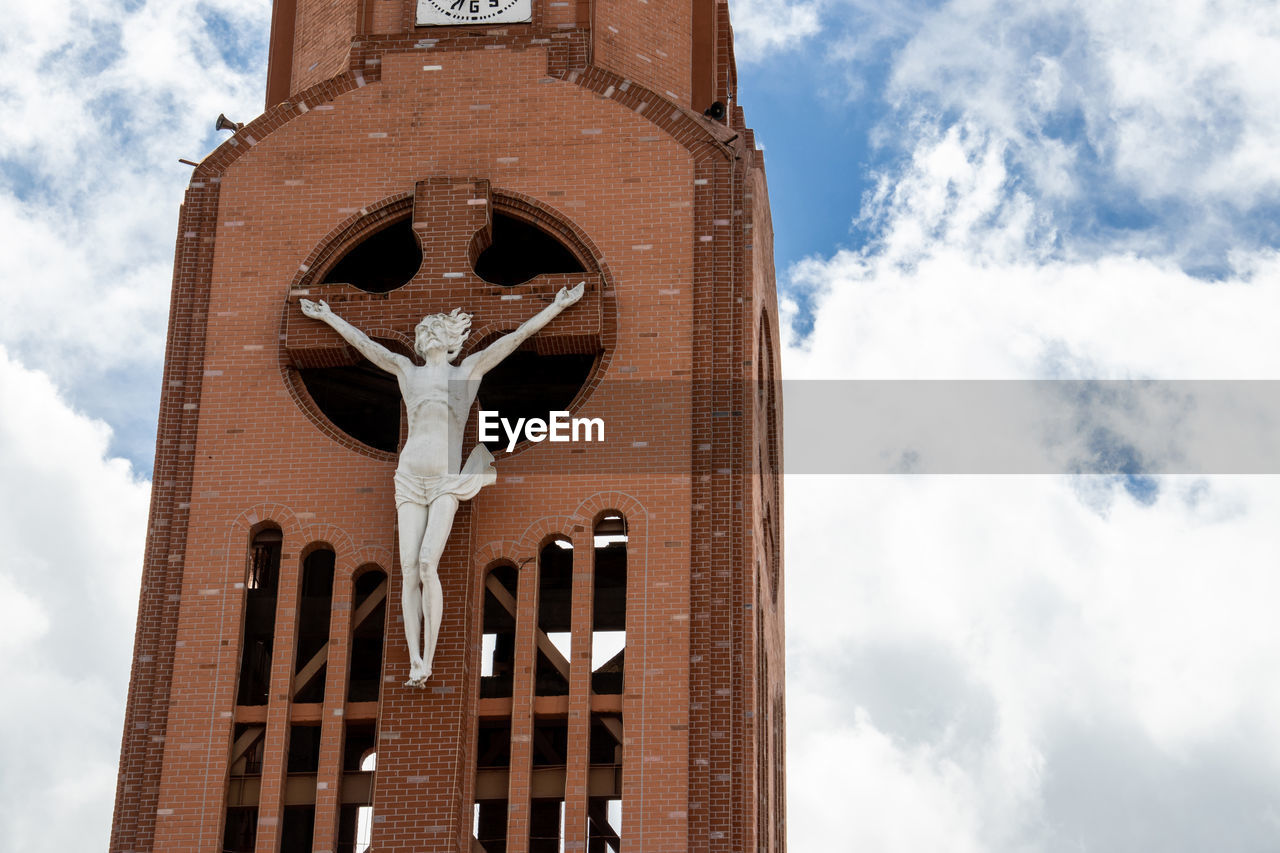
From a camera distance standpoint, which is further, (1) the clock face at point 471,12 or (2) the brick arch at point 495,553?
(1) the clock face at point 471,12

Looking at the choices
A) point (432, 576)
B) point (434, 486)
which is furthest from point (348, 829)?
point (434, 486)

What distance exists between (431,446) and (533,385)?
7.63m

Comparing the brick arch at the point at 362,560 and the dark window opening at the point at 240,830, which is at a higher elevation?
the brick arch at the point at 362,560

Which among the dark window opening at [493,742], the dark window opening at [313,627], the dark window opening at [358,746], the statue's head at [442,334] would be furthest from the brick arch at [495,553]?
the dark window opening at [358,746]

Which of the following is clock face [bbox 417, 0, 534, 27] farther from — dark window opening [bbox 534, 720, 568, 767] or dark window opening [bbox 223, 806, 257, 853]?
dark window opening [bbox 223, 806, 257, 853]

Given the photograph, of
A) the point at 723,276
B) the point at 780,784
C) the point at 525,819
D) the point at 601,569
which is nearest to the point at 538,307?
the point at 723,276

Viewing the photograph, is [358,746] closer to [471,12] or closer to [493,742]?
[493,742]

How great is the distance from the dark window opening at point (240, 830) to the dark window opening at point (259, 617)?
61.3 inches

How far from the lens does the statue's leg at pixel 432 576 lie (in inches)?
1164

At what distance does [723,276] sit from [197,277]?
7.36 m

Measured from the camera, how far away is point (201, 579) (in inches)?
1220

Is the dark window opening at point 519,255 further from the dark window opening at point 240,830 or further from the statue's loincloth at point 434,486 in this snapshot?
the dark window opening at point 240,830

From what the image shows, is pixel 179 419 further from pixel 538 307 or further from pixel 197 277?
pixel 538 307

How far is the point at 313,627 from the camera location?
3491 cm
